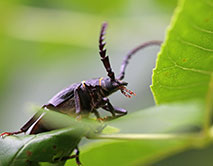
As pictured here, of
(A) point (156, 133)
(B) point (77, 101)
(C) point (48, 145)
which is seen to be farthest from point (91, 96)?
(A) point (156, 133)

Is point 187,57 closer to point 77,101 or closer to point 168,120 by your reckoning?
point 168,120

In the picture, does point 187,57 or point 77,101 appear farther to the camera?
point 77,101

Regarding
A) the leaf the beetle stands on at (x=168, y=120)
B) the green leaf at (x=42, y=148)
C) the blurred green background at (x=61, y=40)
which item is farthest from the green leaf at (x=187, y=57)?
the blurred green background at (x=61, y=40)

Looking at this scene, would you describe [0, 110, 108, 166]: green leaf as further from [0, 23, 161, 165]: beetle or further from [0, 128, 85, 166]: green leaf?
[0, 23, 161, 165]: beetle

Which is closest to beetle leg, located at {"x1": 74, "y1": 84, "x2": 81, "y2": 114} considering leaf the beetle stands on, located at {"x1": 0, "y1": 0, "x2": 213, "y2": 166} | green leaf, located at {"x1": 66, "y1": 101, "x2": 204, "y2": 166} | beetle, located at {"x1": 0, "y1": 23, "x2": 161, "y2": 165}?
beetle, located at {"x1": 0, "y1": 23, "x2": 161, "y2": 165}

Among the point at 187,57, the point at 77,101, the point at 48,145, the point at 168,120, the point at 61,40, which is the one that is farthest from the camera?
the point at 61,40

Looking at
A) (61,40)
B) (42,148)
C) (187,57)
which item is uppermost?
(61,40)

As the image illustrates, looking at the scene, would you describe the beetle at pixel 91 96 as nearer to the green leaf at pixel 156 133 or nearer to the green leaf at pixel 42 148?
the green leaf at pixel 42 148

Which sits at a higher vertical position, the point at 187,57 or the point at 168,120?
the point at 187,57
